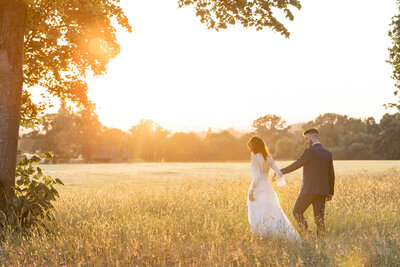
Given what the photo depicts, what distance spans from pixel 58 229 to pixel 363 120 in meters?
100

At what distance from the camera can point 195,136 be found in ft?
310

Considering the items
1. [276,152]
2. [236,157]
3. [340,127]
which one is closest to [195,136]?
[236,157]

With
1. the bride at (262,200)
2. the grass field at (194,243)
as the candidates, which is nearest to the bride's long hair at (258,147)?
the bride at (262,200)

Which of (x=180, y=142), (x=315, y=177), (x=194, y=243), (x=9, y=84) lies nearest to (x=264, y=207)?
(x=315, y=177)

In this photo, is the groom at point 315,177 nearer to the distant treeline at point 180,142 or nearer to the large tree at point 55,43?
the large tree at point 55,43

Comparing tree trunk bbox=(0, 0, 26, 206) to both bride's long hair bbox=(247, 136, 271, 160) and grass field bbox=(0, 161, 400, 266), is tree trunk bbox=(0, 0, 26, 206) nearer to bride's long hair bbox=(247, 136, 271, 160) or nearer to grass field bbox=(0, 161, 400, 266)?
grass field bbox=(0, 161, 400, 266)

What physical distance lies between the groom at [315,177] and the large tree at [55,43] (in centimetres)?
343

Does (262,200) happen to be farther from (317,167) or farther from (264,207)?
(317,167)

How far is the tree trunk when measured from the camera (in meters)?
8.50

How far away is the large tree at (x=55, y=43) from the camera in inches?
337

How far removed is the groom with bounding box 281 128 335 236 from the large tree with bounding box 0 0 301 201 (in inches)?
135

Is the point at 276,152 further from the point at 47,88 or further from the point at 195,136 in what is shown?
the point at 47,88

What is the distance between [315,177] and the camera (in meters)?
8.07

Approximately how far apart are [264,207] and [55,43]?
21.2 ft
